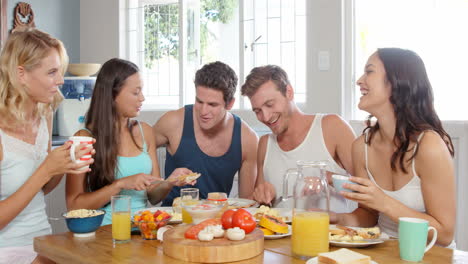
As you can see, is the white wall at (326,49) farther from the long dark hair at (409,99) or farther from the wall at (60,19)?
the wall at (60,19)

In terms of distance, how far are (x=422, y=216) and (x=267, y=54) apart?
8.99 ft

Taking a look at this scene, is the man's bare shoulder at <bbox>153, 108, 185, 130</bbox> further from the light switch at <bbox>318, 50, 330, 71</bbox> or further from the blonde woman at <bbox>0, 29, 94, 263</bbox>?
the light switch at <bbox>318, 50, 330, 71</bbox>

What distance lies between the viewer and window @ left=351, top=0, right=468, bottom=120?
134 inches

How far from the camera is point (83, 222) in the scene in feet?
5.70

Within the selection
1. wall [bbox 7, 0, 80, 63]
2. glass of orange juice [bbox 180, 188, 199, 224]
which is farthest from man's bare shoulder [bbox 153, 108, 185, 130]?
wall [bbox 7, 0, 80, 63]

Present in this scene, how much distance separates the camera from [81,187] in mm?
2340

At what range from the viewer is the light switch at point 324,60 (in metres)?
3.77

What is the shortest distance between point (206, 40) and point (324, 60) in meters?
1.47

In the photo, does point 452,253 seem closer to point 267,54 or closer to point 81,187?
point 81,187

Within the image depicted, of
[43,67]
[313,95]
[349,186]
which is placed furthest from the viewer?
[313,95]

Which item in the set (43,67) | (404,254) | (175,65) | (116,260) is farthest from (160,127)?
(175,65)

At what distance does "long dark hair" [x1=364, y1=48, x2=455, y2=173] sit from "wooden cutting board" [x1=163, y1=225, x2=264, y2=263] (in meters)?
0.78

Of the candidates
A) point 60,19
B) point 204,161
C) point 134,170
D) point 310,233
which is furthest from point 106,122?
point 60,19

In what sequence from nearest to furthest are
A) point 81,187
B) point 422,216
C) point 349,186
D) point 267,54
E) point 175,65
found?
point 349,186 < point 422,216 < point 81,187 < point 267,54 < point 175,65
